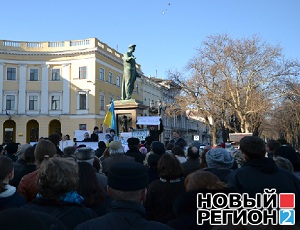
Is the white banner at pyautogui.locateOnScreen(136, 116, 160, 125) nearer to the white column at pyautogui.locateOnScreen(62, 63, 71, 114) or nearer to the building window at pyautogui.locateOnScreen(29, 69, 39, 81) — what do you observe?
the white column at pyautogui.locateOnScreen(62, 63, 71, 114)

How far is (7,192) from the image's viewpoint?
10.9 feet

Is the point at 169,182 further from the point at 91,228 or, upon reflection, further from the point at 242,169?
the point at 91,228

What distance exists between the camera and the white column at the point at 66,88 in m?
44.5

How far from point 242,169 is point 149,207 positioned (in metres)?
1.16

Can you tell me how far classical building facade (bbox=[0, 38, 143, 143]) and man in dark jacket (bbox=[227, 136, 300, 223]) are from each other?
4093 centimetres

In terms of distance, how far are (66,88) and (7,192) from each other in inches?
1684

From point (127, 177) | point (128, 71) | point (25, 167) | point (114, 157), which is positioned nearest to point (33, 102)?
point (128, 71)

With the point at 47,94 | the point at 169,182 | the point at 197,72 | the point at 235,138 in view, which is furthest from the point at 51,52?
the point at 169,182

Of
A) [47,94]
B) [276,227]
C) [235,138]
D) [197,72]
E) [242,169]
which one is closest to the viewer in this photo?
[276,227]

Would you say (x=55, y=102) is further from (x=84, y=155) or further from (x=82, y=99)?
(x=84, y=155)

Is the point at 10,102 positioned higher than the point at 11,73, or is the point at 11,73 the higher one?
the point at 11,73

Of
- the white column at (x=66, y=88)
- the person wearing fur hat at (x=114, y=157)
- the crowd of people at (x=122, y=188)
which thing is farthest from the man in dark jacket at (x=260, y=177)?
the white column at (x=66, y=88)

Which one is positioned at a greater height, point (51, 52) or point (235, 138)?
point (51, 52)

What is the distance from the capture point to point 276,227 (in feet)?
8.17
